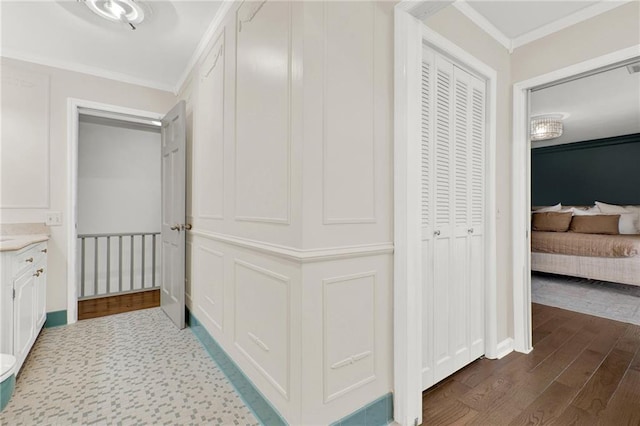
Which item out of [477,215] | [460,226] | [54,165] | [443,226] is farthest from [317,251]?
[54,165]

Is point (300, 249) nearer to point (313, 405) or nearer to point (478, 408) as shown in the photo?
point (313, 405)

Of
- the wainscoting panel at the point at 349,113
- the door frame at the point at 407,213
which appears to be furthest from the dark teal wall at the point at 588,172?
the wainscoting panel at the point at 349,113

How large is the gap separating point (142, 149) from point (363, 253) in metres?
4.21

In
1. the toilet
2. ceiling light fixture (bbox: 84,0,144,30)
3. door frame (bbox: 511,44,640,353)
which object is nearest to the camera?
the toilet

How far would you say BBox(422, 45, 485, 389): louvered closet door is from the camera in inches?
73.0

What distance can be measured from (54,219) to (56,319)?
37.7 inches

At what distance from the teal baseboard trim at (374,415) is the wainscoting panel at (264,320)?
325mm

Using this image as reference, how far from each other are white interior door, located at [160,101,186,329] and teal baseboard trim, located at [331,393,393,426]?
1.96 m

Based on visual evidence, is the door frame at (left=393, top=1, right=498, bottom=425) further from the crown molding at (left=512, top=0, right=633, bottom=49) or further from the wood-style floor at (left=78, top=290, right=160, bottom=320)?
the wood-style floor at (left=78, top=290, right=160, bottom=320)

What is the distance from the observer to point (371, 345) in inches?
58.8

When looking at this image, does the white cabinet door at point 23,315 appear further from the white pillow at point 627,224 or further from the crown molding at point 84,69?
the white pillow at point 627,224

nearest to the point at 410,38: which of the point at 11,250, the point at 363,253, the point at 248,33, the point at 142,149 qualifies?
the point at 248,33

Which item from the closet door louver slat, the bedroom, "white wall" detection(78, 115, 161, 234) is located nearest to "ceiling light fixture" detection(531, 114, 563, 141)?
the bedroom

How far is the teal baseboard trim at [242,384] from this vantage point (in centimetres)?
150
